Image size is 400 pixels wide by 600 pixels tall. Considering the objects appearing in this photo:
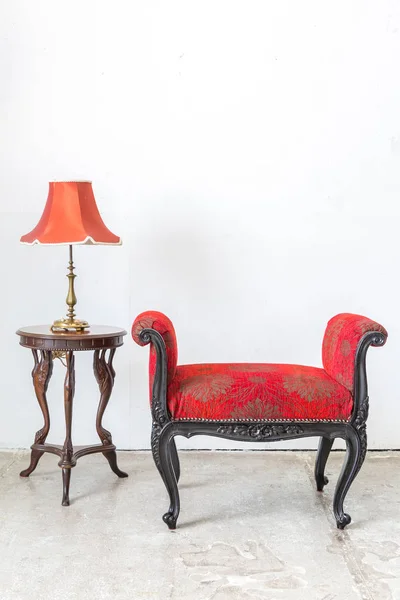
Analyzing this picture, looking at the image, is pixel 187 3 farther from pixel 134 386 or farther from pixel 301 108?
pixel 134 386

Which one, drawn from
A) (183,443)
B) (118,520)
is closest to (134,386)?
(183,443)

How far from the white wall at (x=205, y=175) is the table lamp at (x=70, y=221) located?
0.67 metres

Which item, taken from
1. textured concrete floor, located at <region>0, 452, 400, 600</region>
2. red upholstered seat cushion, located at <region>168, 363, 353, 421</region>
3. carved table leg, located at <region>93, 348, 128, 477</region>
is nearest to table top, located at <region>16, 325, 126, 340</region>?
carved table leg, located at <region>93, 348, 128, 477</region>

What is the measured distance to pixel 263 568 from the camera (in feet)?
8.21

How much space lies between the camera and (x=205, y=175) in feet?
12.9

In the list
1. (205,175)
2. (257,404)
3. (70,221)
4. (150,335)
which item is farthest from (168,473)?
(205,175)

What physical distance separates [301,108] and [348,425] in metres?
Result: 1.80

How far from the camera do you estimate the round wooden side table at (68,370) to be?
3.19m

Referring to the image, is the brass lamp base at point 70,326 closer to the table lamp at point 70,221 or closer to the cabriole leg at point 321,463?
the table lamp at point 70,221

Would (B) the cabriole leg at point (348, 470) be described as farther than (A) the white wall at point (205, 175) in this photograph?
No

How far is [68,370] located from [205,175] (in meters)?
1.31

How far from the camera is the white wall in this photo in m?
3.88

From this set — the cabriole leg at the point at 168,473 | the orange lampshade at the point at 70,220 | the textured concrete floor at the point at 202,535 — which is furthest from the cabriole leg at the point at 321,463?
the orange lampshade at the point at 70,220

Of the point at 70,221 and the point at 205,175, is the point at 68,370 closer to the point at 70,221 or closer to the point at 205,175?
the point at 70,221
